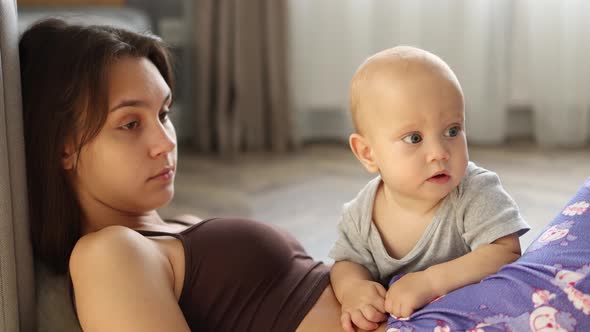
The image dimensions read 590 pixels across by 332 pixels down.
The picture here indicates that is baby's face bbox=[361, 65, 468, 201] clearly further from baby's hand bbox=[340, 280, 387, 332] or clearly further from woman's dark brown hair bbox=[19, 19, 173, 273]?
woman's dark brown hair bbox=[19, 19, 173, 273]

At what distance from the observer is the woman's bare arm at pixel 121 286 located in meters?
1.04

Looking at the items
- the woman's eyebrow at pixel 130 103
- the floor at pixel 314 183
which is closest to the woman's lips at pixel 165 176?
the woman's eyebrow at pixel 130 103

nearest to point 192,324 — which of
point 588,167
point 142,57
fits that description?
point 142,57

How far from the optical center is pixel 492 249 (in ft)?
3.52

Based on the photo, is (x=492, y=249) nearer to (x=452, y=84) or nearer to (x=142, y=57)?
(x=452, y=84)

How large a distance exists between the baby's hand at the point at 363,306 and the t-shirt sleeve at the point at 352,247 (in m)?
0.07

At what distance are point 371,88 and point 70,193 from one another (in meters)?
0.51

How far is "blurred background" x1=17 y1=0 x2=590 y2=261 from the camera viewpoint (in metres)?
3.34

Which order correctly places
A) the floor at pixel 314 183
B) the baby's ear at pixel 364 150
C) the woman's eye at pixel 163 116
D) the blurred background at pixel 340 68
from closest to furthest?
1. the baby's ear at pixel 364 150
2. the woman's eye at pixel 163 116
3. the floor at pixel 314 183
4. the blurred background at pixel 340 68

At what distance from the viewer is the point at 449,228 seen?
44.2 inches

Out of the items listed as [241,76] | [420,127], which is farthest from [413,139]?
[241,76]

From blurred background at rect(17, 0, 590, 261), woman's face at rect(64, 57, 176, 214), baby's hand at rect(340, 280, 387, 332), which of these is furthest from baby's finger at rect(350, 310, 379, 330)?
blurred background at rect(17, 0, 590, 261)

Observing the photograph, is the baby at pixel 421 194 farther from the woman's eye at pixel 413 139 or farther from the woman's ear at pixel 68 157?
the woman's ear at pixel 68 157

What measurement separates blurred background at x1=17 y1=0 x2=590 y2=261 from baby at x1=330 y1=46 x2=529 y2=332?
6.50 feet
